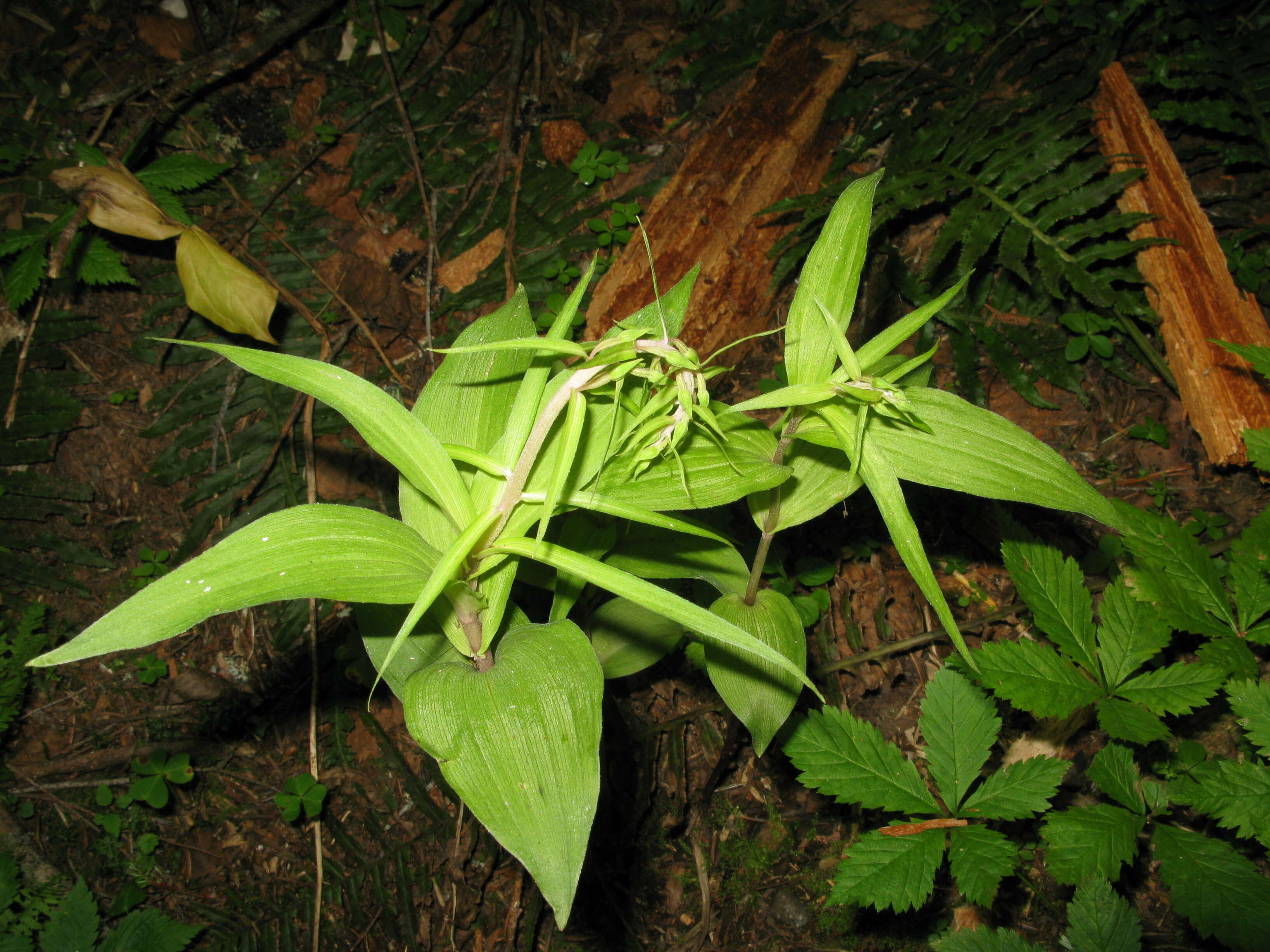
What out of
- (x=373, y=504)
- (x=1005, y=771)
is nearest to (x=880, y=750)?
(x=1005, y=771)

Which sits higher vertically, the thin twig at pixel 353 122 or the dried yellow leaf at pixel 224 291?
the thin twig at pixel 353 122

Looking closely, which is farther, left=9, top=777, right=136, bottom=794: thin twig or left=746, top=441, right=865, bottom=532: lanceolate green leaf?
left=9, top=777, right=136, bottom=794: thin twig

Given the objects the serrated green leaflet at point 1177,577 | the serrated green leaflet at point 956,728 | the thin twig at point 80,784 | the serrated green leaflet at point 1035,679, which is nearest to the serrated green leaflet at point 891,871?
the serrated green leaflet at point 956,728

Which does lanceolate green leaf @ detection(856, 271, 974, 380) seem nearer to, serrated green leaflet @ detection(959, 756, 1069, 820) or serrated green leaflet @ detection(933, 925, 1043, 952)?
serrated green leaflet @ detection(959, 756, 1069, 820)

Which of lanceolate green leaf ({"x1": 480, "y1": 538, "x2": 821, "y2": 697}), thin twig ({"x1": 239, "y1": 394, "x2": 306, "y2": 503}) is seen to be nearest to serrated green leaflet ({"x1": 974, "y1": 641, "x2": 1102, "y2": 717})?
lanceolate green leaf ({"x1": 480, "y1": 538, "x2": 821, "y2": 697})

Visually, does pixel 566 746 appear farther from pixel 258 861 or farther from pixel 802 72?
pixel 802 72

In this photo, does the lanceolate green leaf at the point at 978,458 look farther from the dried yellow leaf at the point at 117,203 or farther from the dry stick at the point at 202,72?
the dry stick at the point at 202,72

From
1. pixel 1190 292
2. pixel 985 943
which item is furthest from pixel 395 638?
pixel 1190 292
